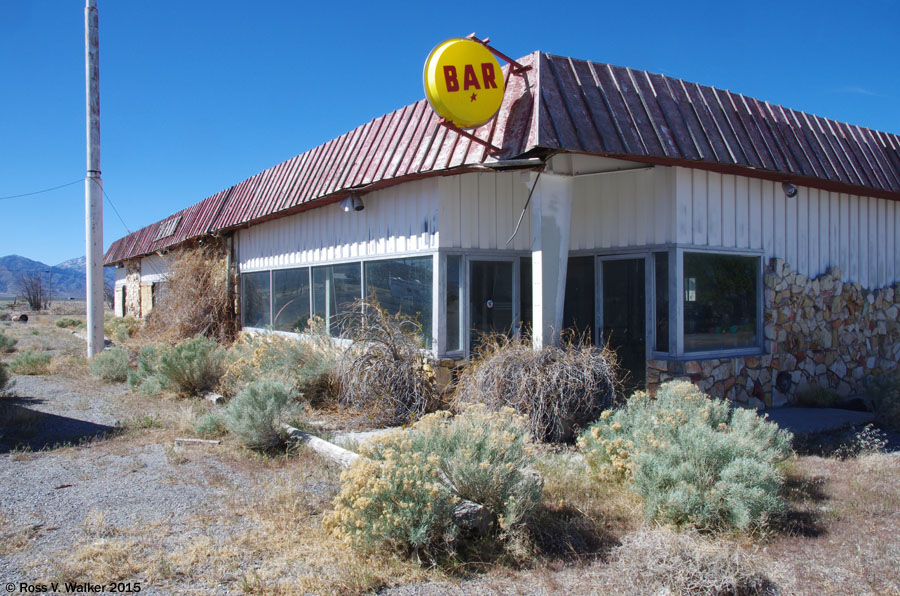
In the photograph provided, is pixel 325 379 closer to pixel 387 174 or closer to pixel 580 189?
pixel 387 174

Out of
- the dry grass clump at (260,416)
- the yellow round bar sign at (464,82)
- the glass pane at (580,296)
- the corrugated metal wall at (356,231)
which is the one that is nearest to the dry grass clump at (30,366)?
the corrugated metal wall at (356,231)

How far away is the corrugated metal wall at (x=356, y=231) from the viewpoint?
882 cm

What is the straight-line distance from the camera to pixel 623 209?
8.67m

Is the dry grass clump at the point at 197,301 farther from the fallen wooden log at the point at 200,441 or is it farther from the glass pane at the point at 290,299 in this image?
the fallen wooden log at the point at 200,441

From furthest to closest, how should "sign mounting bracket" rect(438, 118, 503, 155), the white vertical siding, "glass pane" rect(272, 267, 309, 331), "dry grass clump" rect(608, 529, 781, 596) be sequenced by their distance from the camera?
the white vertical siding → "glass pane" rect(272, 267, 309, 331) → "sign mounting bracket" rect(438, 118, 503, 155) → "dry grass clump" rect(608, 529, 781, 596)

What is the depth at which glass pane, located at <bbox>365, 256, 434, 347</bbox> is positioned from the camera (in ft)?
28.9

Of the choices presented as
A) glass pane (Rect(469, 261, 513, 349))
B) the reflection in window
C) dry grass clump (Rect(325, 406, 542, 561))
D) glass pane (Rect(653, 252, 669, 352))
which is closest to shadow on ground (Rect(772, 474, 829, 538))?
dry grass clump (Rect(325, 406, 542, 561))

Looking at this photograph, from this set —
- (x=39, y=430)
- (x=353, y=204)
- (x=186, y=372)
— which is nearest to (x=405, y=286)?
(x=353, y=204)

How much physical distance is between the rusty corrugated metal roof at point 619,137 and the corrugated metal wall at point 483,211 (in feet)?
2.17

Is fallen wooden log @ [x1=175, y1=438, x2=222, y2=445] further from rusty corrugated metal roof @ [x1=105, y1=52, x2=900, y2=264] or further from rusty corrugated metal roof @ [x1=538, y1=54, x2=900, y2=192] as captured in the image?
rusty corrugated metal roof @ [x1=538, y1=54, x2=900, y2=192]

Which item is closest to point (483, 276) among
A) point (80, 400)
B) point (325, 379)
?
point (325, 379)

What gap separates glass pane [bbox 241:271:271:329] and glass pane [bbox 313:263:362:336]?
2610 millimetres

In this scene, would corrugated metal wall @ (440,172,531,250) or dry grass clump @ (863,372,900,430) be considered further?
corrugated metal wall @ (440,172,531,250)

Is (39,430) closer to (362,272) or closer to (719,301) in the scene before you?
(362,272)
